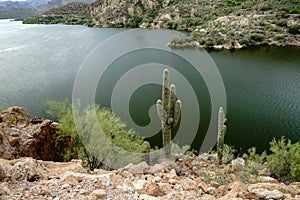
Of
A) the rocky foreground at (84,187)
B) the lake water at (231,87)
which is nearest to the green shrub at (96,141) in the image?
the rocky foreground at (84,187)

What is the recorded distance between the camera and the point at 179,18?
89.1 m

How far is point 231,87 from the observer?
29156mm

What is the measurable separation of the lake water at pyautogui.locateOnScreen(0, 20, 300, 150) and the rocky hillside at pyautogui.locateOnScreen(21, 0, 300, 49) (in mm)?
7296

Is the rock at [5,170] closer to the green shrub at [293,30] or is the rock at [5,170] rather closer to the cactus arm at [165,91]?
the cactus arm at [165,91]

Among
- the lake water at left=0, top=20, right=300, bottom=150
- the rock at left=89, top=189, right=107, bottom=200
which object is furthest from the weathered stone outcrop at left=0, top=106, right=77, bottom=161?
the lake water at left=0, top=20, right=300, bottom=150

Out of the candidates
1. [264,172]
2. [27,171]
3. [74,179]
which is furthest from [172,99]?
[27,171]

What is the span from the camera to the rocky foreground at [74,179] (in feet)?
18.9

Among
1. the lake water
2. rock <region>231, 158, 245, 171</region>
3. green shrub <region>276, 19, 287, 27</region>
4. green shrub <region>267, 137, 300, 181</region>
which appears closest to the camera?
green shrub <region>267, 137, 300, 181</region>

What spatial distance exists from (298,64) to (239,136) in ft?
89.8

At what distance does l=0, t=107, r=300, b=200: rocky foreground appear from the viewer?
5770mm

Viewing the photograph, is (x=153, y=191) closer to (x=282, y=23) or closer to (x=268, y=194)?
(x=268, y=194)

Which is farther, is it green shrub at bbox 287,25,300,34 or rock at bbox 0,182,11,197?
green shrub at bbox 287,25,300,34

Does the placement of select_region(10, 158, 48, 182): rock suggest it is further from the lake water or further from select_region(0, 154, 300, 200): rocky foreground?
the lake water

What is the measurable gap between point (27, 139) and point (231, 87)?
25.2 metres
